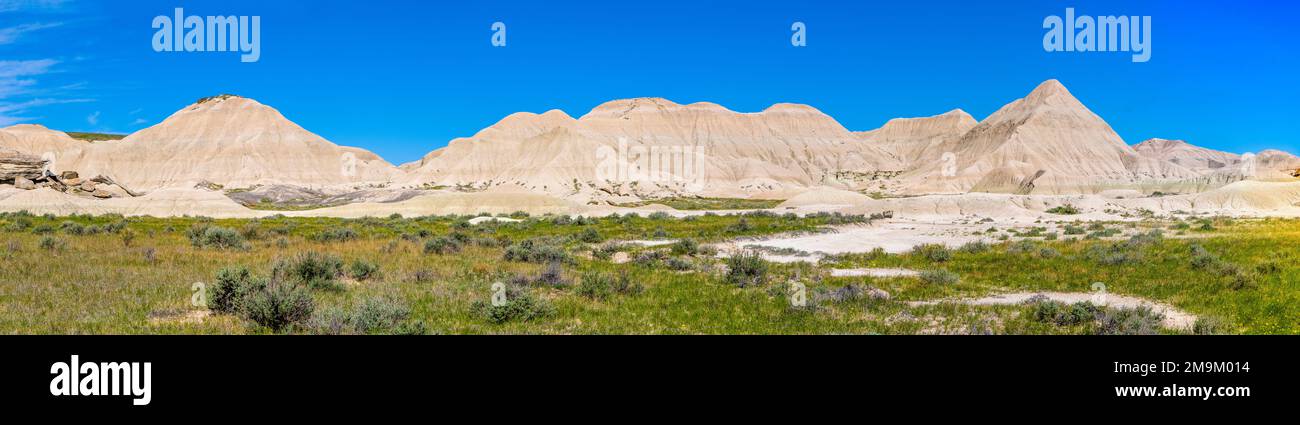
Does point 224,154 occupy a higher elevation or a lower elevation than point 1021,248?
higher

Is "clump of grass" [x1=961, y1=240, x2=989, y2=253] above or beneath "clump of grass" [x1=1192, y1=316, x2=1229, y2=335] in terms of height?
above

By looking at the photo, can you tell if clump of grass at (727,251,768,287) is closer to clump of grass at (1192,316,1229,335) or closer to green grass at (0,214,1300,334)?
green grass at (0,214,1300,334)

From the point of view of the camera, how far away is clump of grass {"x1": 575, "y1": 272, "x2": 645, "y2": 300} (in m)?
12.2

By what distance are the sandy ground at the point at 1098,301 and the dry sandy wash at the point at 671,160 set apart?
193 feet

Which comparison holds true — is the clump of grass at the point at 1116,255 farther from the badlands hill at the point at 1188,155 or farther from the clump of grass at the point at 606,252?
the badlands hill at the point at 1188,155

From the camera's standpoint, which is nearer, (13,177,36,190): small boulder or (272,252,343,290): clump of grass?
(272,252,343,290): clump of grass

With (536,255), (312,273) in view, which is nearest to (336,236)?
(536,255)

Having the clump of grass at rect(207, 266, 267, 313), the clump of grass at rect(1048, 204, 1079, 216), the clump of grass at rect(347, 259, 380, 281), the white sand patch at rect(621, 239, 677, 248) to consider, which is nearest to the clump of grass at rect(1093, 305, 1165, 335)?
the clump of grass at rect(207, 266, 267, 313)

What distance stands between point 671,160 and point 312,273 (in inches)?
5156

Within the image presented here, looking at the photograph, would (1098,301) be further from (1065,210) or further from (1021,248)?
(1065,210)

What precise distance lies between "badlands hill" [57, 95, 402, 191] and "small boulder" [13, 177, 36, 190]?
56202 millimetres

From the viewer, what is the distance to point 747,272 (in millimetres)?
15430
